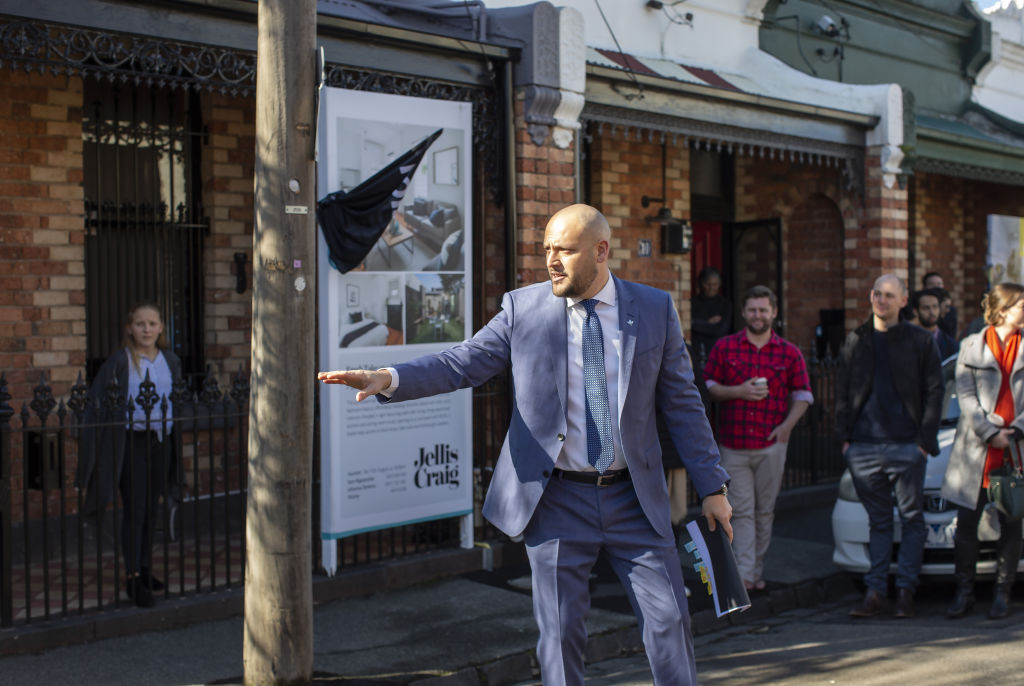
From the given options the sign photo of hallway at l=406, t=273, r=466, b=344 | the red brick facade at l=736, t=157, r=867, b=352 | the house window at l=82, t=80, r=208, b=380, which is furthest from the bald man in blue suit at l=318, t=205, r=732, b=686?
the red brick facade at l=736, t=157, r=867, b=352

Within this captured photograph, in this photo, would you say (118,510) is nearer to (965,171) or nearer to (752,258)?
(752,258)

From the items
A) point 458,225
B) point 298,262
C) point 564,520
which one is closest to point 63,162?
point 458,225

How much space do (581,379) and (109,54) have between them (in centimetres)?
372

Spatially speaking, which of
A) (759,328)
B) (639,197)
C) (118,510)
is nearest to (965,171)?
(639,197)

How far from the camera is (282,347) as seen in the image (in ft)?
16.1

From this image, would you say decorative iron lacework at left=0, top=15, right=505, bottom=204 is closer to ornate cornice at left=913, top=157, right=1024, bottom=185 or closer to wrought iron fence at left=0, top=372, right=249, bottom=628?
wrought iron fence at left=0, top=372, right=249, bottom=628

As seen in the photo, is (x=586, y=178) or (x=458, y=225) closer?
(x=458, y=225)

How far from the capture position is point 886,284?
688cm

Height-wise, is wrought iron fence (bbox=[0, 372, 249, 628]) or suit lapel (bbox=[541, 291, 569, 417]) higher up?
suit lapel (bbox=[541, 291, 569, 417])

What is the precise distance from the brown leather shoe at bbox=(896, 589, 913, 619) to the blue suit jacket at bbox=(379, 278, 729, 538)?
3313mm

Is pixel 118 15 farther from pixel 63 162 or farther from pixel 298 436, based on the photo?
pixel 298 436

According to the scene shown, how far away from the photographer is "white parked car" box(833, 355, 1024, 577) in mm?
6984

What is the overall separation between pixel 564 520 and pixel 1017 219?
12.4 meters

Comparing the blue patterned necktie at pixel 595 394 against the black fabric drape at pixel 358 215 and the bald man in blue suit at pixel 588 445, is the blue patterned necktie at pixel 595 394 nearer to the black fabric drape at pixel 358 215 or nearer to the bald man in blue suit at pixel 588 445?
the bald man in blue suit at pixel 588 445
